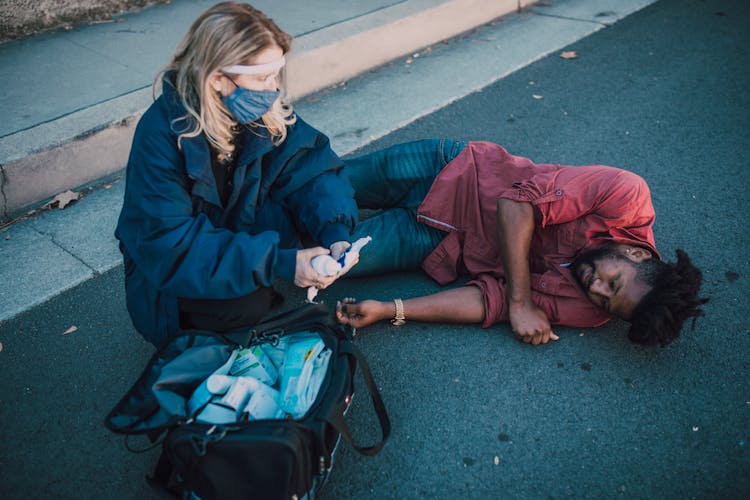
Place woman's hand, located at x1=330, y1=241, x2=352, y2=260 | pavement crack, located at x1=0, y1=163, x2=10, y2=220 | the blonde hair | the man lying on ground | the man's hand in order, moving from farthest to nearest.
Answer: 1. pavement crack, located at x1=0, y1=163, x2=10, y2=220
2. the man's hand
3. the man lying on ground
4. woman's hand, located at x1=330, y1=241, x2=352, y2=260
5. the blonde hair

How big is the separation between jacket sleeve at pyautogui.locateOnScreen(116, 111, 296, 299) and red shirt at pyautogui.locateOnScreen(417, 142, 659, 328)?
100cm

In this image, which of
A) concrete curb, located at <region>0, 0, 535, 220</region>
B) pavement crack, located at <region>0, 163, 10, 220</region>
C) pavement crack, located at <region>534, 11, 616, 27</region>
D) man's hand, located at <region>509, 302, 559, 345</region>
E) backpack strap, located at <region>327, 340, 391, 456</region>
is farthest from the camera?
pavement crack, located at <region>534, 11, 616, 27</region>

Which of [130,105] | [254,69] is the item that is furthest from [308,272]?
[130,105]

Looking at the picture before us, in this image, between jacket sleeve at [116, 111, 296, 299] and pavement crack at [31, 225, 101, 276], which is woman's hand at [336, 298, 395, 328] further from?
pavement crack at [31, 225, 101, 276]

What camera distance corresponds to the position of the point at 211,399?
1970 millimetres

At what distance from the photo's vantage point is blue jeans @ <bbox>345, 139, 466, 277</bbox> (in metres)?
2.98

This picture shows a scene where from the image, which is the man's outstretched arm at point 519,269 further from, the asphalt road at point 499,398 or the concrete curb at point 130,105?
the concrete curb at point 130,105

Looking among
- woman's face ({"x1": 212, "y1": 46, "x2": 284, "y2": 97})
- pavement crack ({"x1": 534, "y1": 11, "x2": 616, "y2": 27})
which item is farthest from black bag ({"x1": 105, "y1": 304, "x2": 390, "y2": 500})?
pavement crack ({"x1": 534, "y1": 11, "x2": 616, "y2": 27})

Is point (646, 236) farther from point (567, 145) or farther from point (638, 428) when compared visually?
point (567, 145)

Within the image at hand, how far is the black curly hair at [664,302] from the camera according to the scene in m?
2.40

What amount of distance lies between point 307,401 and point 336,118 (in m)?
2.74

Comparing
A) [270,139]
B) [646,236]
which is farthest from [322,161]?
[646,236]

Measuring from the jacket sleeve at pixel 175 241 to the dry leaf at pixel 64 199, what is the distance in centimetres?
148

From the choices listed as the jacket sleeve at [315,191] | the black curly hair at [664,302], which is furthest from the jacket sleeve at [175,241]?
the black curly hair at [664,302]
